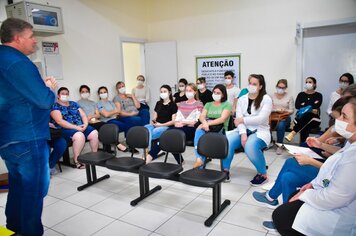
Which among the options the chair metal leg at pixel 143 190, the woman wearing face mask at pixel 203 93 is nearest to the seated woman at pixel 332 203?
the chair metal leg at pixel 143 190

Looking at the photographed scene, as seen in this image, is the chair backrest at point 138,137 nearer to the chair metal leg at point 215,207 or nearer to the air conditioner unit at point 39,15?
the chair metal leg at point 215,207

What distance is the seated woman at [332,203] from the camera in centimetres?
145

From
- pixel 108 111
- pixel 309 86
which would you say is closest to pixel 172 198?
pixel 108 111

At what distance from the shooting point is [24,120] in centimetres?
187

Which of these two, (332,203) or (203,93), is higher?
(203,93)

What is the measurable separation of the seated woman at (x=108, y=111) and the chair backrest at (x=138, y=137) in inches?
61.8

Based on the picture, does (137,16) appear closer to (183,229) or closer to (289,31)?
(289,31)

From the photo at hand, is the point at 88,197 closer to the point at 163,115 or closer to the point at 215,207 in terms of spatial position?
the point at 215,207

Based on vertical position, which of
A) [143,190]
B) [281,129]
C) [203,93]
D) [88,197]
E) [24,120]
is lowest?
[88,197]

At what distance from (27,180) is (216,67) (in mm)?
4639

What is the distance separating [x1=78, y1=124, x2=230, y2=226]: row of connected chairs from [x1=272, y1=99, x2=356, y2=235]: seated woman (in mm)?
817

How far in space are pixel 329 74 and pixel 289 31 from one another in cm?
105

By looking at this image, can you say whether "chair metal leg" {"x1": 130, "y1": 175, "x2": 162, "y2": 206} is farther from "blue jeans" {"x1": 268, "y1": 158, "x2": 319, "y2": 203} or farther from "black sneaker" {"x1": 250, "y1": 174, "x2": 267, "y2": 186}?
"blue jeans" {"x1": 268, "y1": 158, "x2": 319, "y2": 203}

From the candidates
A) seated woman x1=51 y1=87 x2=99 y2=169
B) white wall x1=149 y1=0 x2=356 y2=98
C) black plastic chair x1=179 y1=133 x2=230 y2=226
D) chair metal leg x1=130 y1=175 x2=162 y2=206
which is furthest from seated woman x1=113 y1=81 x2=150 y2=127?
black plastic chair x1=179 y1=133 x2=230 y2=226
